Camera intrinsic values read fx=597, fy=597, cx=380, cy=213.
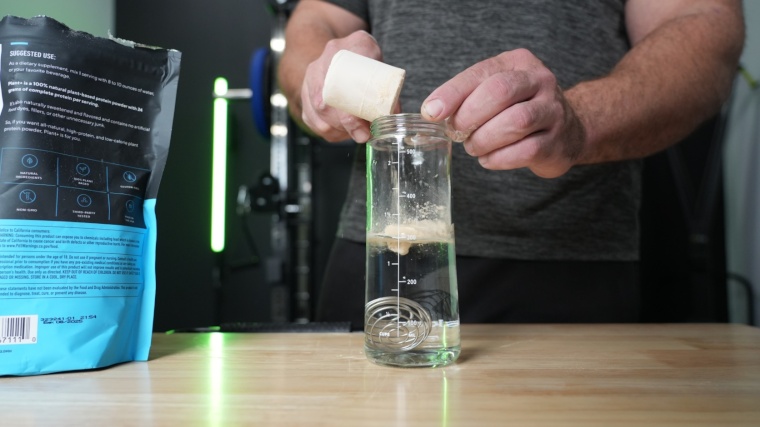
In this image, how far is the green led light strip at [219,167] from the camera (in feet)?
10.1

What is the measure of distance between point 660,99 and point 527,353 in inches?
17.4

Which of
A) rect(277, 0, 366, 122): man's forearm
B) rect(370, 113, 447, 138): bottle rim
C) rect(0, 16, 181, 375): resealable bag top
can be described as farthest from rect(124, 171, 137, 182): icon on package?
rect(277, 0, 366, 122): man's forearm

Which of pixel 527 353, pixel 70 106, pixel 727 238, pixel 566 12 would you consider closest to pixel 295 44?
pixel 566 12

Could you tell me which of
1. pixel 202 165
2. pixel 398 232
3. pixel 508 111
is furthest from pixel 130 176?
pixel 202 165

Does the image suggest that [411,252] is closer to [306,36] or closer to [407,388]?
[407,388]

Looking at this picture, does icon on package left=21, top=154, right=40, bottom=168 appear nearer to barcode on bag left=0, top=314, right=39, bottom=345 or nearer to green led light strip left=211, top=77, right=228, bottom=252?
barcode on bag left=0, top=314, right=39, bottom=345

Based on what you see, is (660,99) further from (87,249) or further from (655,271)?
(655,271)

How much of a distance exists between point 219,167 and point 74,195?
2576 mm

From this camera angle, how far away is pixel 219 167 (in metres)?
3.10

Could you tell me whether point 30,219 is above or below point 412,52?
below

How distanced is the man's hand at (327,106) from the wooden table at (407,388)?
0.85 feet

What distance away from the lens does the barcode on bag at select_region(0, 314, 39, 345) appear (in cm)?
55

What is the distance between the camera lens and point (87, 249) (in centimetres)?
59

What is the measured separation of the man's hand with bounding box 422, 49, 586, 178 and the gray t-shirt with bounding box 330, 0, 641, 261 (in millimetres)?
363
